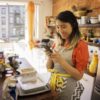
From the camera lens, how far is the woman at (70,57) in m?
1.23

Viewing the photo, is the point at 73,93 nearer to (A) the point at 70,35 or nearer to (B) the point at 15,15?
(A) the point at 70,35

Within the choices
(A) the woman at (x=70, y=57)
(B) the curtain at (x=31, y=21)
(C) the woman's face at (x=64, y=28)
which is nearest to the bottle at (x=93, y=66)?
(A) the woman at (x=70, y=57)

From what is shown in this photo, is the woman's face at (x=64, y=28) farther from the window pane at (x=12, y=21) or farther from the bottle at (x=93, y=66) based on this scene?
Result: the window pane at (x=12, y=21)

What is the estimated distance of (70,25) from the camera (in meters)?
1.29

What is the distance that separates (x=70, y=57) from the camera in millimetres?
1273

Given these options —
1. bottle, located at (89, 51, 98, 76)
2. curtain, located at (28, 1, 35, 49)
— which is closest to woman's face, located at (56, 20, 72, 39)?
bottle, located at (89, 51, 98, 76)

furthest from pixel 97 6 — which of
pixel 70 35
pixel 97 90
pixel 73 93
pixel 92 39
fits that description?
pixel 73 93

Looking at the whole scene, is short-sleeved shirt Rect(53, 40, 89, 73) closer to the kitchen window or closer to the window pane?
the kitchen window

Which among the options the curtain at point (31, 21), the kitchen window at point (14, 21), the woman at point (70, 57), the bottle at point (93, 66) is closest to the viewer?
the woman at point (70, 57)

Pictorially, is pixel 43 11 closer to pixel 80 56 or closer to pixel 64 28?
pixel 64 28

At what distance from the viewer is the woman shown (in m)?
1.23

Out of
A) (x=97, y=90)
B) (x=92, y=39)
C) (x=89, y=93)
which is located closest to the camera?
(x=97, y=90)

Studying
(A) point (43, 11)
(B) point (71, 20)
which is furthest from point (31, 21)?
(B) point (71, 20)

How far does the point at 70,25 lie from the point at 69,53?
0.21 meters
